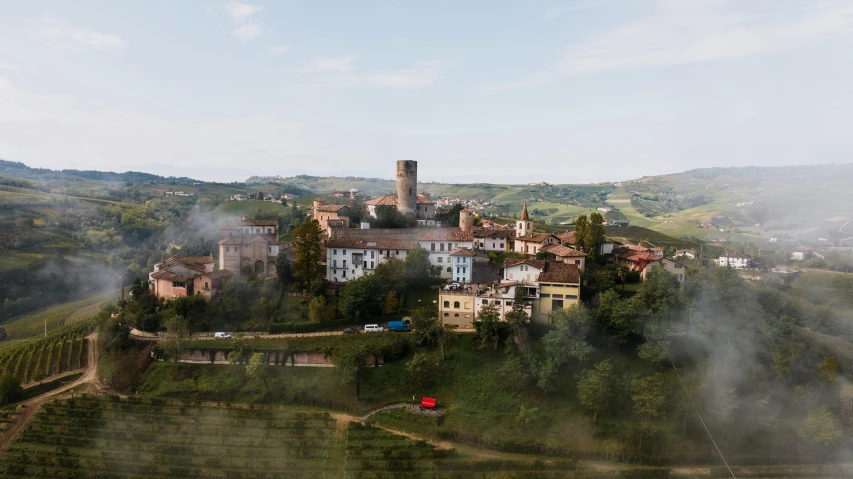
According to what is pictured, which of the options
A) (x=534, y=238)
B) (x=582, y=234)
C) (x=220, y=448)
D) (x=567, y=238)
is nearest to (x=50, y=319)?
(x=220, y=448)

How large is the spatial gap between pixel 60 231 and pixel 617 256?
89616mm

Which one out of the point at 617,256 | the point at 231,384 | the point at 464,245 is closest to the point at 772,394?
the point at 617,256

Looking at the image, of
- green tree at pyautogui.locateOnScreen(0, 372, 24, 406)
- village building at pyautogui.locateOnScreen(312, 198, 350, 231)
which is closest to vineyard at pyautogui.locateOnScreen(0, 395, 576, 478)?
green tree at pyautogui.locateOnScreen(0, 372, 24, 406)

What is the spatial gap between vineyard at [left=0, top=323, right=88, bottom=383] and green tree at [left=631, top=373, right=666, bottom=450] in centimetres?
3748

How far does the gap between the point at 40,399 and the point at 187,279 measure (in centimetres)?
1167

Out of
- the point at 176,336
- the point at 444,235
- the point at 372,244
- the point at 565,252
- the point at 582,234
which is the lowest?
the point at 176,336

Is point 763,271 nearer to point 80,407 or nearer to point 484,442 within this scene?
point 484,442

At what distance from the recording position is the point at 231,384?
1296 inches

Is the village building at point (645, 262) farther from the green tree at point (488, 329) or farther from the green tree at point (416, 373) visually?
the green tree at point (416, 373)

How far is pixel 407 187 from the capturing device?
57.0 meters

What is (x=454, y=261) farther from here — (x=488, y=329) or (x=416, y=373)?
(x=416, y=373)

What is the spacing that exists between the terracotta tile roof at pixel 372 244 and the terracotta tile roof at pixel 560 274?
11724 mm

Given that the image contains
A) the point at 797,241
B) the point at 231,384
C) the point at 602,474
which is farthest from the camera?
the point at 797,241

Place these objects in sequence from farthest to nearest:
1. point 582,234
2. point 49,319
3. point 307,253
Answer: point 49,319, point 582,234, point 307,253
